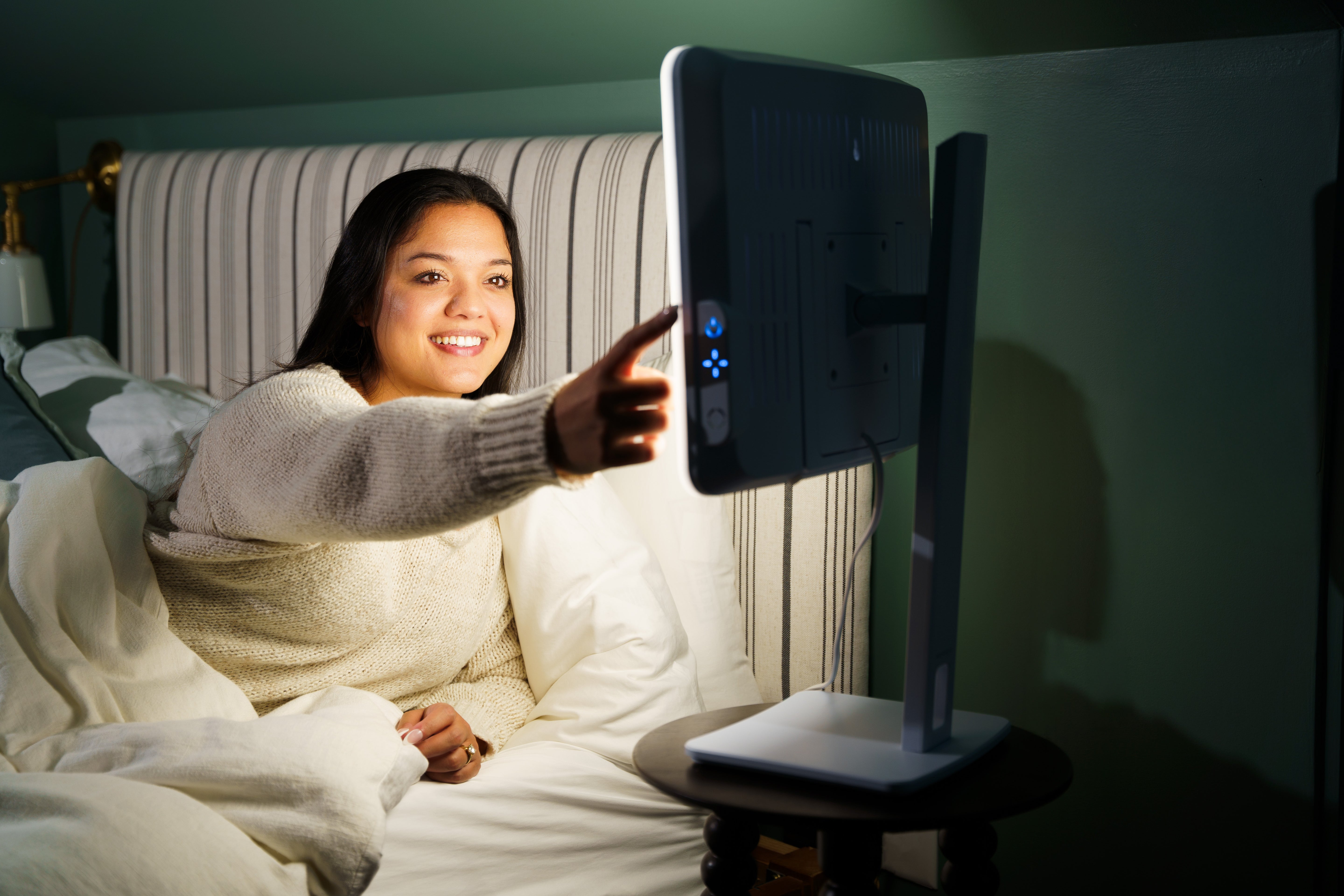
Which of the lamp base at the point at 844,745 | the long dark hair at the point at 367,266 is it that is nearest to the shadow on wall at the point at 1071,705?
the lamp base at the point at 844,745

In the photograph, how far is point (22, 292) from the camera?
2053 millimetres

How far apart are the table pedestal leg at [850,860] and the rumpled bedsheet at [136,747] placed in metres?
0.40

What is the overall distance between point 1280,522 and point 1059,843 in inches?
21.5

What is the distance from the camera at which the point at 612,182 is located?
1669 millimetres

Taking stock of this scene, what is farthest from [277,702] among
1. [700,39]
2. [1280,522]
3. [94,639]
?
[1280,522]

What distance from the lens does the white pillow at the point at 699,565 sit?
4.87 ft

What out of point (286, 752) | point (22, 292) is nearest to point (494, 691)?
point (286, 752)

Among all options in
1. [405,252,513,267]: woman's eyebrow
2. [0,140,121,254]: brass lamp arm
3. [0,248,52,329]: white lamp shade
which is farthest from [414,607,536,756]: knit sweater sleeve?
[0,140,121,254]: brass lamp arm

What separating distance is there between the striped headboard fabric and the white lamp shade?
0.14 meters

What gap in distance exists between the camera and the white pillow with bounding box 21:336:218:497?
1488 mm

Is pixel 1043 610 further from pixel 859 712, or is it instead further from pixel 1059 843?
pixel 859 712

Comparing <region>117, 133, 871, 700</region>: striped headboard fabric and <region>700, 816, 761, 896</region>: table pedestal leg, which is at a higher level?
<region>117, 133, 871, 700</region>: striped headboard fabric

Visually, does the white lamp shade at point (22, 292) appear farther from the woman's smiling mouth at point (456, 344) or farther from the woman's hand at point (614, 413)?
the woman's hand at point (614, 413)

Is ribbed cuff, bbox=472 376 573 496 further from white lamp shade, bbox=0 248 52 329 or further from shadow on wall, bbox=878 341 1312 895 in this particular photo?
white lamp shade, bbox=0 248 52 329
